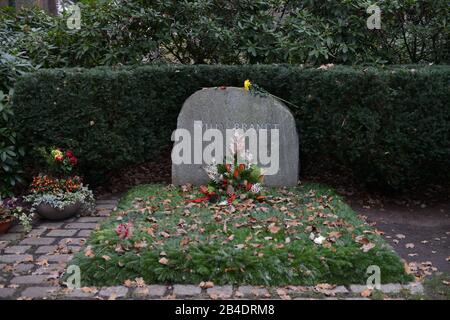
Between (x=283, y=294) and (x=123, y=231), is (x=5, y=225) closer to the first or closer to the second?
(x=123, y=231)

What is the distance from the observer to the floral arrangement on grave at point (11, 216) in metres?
5.80

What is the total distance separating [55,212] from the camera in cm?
615

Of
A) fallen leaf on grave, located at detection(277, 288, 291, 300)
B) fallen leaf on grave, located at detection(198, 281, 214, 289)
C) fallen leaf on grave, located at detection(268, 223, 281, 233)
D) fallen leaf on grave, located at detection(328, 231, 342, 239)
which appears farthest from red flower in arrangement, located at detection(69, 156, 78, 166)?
fallen leaf on grave, located at detection(277, 288, 291, 300)

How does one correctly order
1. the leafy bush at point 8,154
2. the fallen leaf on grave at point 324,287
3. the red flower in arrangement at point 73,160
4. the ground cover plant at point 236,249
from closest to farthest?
the fallen leaf on grave at point 324,287, the ground cover plant at point 236,249, the red flower in arrangement at point 73,160, the leafy bush at point 8,154

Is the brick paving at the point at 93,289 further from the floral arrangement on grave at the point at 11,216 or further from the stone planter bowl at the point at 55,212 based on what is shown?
the stone planter bowl at the point at 55,212

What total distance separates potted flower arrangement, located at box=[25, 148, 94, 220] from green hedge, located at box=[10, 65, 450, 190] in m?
0.24

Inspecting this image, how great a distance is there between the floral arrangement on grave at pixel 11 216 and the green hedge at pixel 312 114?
0.96 m

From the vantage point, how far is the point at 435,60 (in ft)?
27.4

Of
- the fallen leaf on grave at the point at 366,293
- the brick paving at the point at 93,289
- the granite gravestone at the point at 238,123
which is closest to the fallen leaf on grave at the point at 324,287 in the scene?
the brick paving at the point at 93,289

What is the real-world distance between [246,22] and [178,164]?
2815 mm

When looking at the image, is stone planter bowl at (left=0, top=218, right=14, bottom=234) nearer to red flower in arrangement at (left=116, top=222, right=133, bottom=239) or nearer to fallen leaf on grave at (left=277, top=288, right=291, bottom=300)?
red flower in arrangement at (left=116, top=222, right=133, bottom=239)

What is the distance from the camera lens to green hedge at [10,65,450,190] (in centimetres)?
649

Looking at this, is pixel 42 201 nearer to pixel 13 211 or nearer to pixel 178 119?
pixel 13 211
